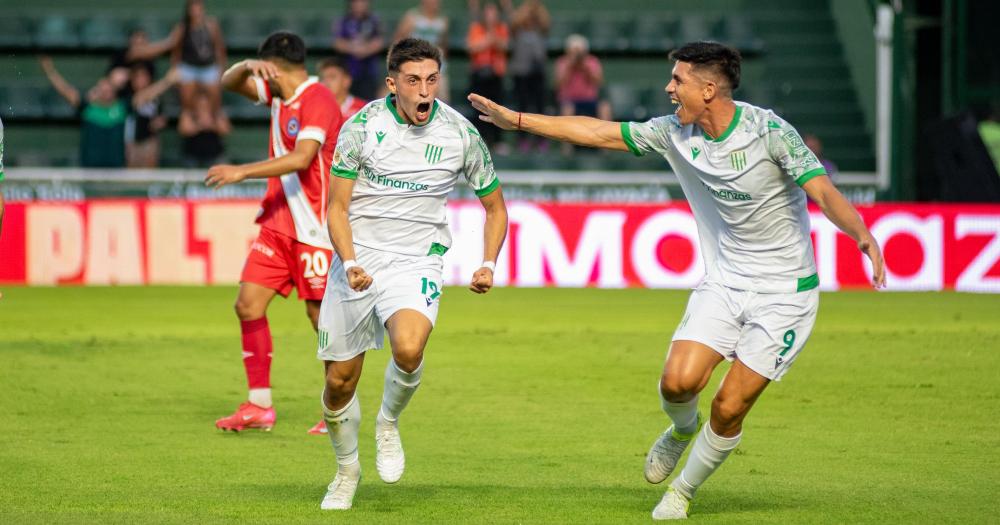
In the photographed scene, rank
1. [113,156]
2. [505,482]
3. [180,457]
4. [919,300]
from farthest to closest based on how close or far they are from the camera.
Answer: [113,156]
[919,300]
[180,457]
[505,482]

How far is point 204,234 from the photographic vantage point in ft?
61.2

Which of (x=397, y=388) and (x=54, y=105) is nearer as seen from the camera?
(x=397, y=388)

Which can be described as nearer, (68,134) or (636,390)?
(636,390)

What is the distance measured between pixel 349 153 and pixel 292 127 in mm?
2267

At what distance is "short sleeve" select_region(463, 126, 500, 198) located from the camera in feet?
23.6

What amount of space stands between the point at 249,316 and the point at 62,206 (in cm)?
994

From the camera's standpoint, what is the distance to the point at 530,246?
61.1 ft

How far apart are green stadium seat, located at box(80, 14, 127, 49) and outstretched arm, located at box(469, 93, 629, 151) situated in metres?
17.8

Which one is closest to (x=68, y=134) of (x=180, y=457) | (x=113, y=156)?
(x=113, y=156)

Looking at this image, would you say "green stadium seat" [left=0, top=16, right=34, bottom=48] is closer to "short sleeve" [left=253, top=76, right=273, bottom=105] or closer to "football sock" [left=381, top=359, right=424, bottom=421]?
"short sleeve" [left=253, top=76, right=273, bottom=105]

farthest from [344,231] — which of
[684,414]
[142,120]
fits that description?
[142,120]

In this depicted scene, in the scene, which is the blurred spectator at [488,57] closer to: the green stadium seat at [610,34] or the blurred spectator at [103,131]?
the green stadium seat at [610,34]

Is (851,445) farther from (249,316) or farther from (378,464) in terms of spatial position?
(249,316)

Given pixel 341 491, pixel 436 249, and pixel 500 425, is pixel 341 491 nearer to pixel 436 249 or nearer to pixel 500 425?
pixel 436 249
